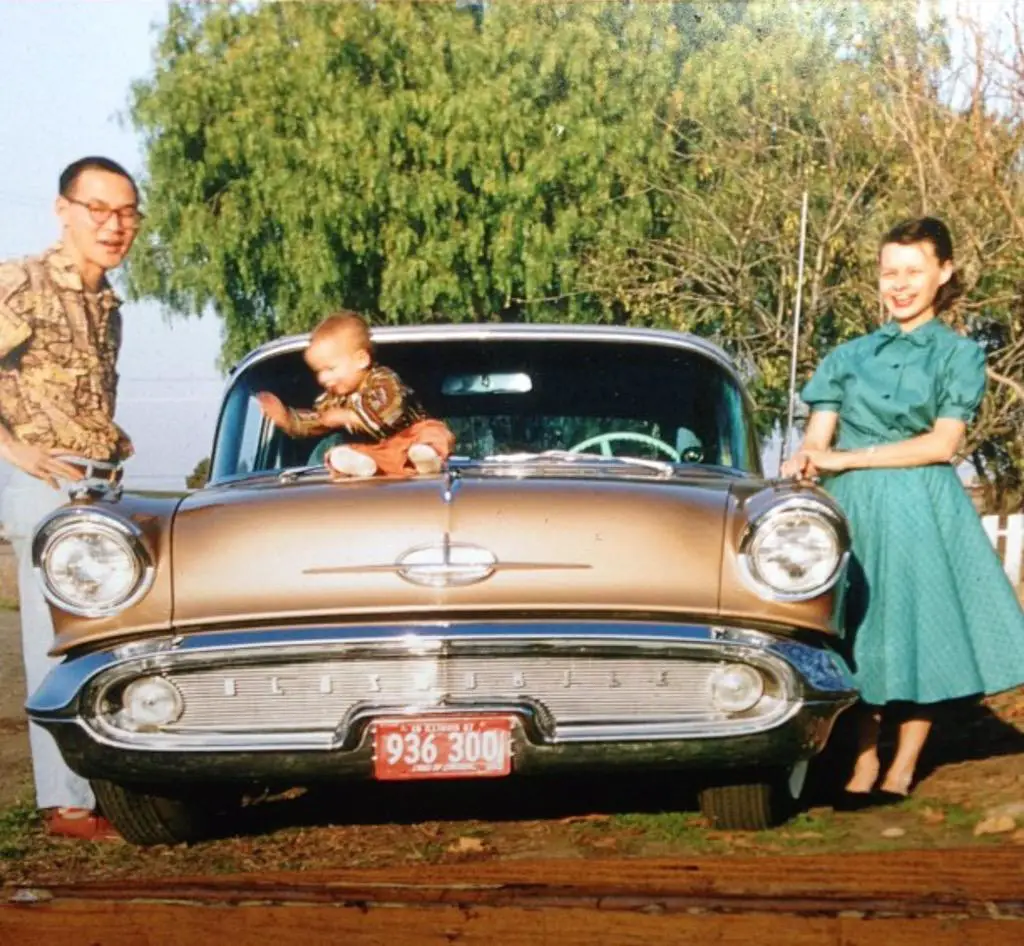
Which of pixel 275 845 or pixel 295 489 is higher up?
pixel 295 489

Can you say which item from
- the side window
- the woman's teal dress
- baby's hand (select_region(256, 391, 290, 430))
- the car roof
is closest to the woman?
the woman's teal dress

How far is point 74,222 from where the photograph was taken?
504 centimetres

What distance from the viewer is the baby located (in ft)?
15.7

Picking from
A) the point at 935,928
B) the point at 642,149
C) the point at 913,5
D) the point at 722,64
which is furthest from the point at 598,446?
the point at 642,149

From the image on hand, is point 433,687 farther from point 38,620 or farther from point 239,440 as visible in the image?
point 239,440

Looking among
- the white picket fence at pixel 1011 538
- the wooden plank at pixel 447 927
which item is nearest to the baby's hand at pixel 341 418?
the wooden plank at pixel 447 927

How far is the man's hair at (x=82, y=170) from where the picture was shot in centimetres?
508

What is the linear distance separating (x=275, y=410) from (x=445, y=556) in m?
1.30

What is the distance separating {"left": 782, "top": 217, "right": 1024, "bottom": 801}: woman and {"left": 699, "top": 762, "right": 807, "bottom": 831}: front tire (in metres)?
0.44

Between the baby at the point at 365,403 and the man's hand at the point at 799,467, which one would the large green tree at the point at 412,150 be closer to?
the baby at the point at 365,403

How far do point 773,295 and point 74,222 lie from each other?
485 inches

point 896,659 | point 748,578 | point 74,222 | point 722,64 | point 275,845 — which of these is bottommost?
point 275,845

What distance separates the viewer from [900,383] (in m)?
4.99

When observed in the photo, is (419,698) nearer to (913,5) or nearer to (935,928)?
(935,928)
